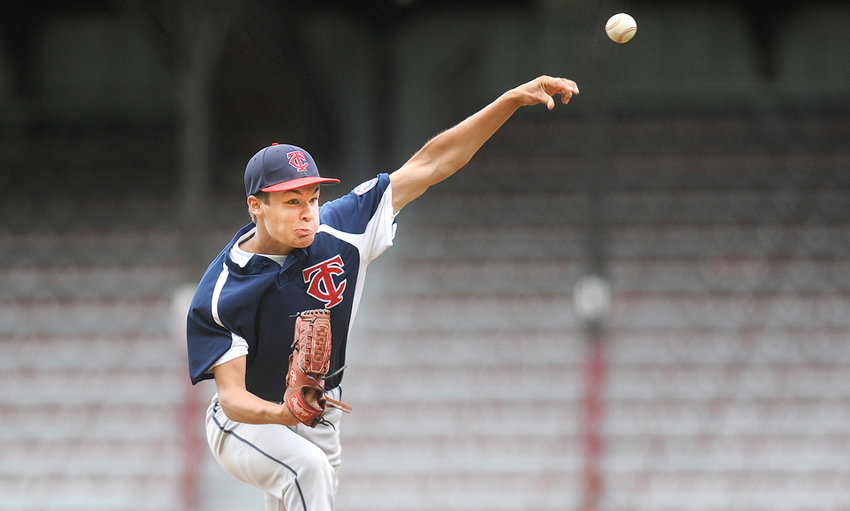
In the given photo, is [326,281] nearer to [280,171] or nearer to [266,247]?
[266,247]

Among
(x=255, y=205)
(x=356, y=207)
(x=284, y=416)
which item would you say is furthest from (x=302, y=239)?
(x=284, y=416)

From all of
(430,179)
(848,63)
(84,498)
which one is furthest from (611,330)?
(430,179)

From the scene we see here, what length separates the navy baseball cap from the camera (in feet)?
9.92

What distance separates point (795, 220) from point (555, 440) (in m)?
3.02

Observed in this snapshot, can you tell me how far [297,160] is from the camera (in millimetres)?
3094

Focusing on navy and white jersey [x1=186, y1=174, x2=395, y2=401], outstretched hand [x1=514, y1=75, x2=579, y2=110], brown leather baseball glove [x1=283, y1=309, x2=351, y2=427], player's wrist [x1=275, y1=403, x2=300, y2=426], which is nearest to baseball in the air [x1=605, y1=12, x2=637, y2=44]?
outstretched hand [x1=514, y1=75, x2=579, y2=110]

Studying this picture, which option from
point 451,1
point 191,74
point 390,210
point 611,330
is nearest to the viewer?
point 390,210

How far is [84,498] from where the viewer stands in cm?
843

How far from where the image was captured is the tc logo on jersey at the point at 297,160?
10.1 ft

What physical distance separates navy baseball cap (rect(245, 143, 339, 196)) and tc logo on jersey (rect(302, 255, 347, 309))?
30cm

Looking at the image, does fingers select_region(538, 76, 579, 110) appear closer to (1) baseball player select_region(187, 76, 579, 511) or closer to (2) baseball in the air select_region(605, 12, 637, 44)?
(1) baseball player select_region(187, 76, 579, 511)

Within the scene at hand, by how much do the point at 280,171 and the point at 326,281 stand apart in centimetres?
42

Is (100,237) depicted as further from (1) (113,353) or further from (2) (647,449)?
(2) (647,449)

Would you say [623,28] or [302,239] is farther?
[623,28]
